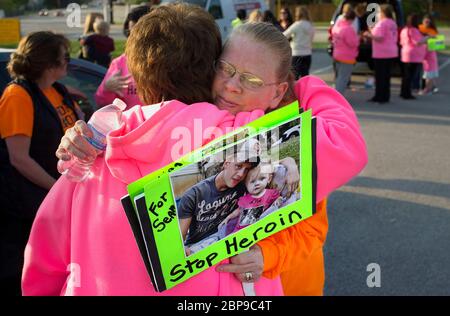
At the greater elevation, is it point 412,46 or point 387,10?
point 387,10

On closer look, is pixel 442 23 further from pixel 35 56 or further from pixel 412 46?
pixel 35 56

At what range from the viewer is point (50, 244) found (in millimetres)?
1666

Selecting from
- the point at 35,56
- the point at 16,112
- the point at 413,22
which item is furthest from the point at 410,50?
the point at 16,112

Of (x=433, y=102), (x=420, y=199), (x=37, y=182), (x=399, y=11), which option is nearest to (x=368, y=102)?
(x=433, y=102)

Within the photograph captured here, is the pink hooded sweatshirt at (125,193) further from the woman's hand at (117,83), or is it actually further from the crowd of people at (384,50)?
the crowd of people at (384,50)

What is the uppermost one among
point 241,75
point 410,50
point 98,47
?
point 241,75

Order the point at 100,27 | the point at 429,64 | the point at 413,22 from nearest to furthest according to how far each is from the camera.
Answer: the point at 100,27 → the point at 413,22 → the point at 429,64

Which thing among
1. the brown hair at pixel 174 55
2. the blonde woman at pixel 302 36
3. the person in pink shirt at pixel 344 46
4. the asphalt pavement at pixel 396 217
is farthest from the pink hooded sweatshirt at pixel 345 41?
the brown hair at pixel 174 55

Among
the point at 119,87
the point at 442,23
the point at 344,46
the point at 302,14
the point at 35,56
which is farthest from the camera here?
the point at 442,23

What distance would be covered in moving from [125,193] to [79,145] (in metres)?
0.18

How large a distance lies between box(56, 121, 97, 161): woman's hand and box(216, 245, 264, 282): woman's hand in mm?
439

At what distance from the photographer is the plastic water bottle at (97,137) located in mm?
1556

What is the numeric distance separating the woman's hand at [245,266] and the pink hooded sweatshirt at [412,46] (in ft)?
36.0

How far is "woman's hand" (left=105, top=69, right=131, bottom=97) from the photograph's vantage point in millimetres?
3725
